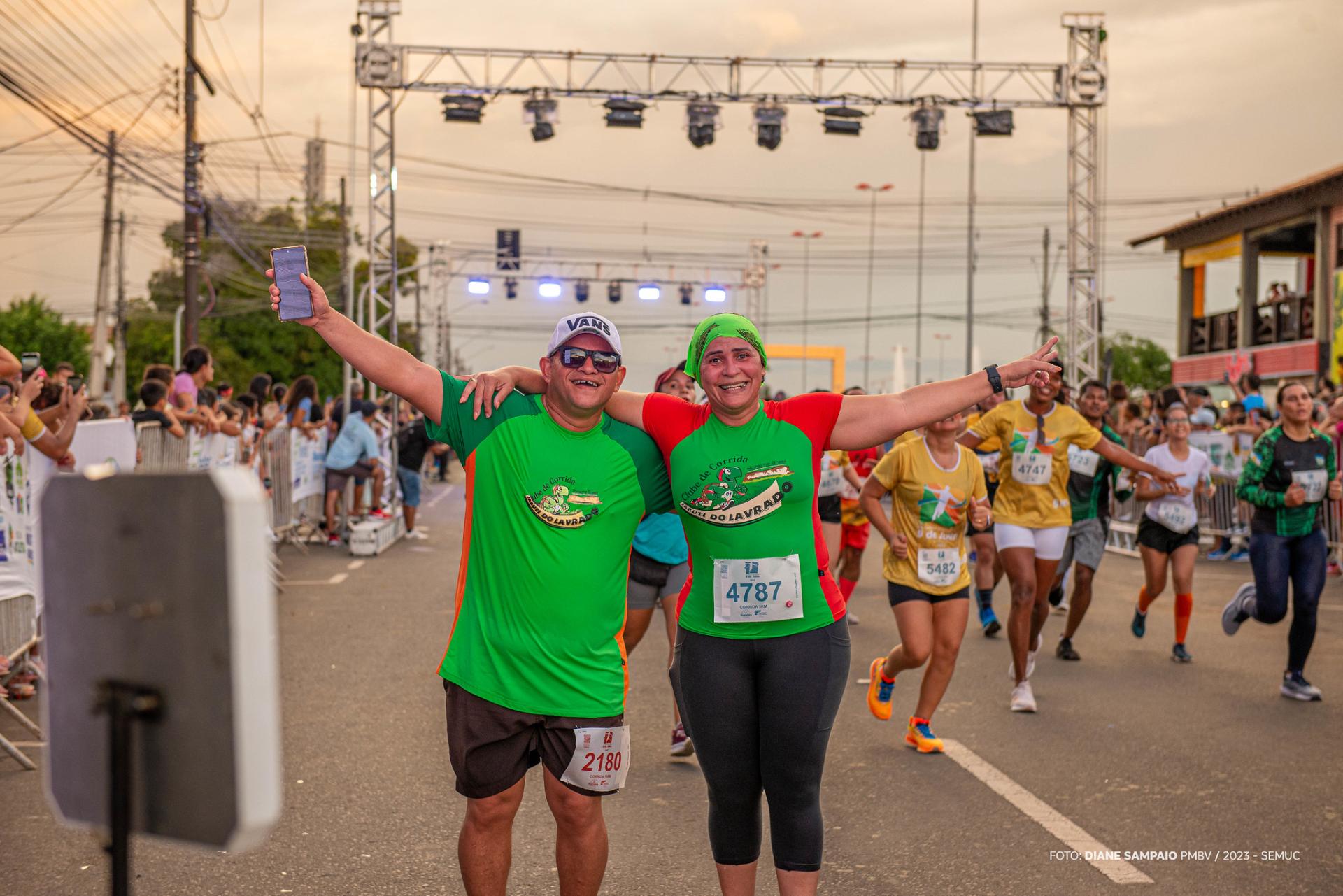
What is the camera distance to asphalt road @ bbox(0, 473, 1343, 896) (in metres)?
4.85

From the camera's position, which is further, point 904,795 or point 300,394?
point 300,394

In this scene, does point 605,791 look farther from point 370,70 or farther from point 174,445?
point 370,70

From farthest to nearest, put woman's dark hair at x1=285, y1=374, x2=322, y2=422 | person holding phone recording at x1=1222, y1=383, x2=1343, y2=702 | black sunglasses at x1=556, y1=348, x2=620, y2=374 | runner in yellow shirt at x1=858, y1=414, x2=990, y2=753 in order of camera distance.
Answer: woman's dark hair at x1=285, y1=374, x2=322, y2=422 < person holding phone recording at x1=1222, y1=383, x2=1343, y2=702 < runner in yellow shirt at x1=858, y1=414, x2=990, y2=753 < black sunglasses at x1=556, y1=348, x2=620, y2=374

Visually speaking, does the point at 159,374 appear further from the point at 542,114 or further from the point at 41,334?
the point at 41,334

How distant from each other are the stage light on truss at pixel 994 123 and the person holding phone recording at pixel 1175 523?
1543 cm

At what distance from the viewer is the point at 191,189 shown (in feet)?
79.4

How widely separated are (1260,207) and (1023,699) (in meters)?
33.2

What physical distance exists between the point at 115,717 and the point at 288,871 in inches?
134

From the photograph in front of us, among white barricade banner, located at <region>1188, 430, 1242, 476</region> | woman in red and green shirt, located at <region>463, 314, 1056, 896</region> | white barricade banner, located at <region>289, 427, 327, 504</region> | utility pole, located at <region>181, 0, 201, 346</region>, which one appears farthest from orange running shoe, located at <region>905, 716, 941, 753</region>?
utility pole, located at <region>181, 0, 201, 346</region>

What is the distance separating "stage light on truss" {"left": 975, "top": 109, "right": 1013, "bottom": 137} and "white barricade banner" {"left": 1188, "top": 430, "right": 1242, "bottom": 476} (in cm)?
899

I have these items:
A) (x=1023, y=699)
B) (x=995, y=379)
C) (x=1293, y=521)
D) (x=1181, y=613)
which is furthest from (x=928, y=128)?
(x=995, y=379)

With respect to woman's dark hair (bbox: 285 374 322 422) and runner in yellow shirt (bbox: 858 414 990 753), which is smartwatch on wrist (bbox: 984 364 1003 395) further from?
woman's dark hair (bbox: 285 374 322 422)

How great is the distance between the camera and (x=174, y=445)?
12.6 m

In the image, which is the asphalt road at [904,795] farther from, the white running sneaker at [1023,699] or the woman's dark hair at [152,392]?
the woman's dark hair at [152,392]
